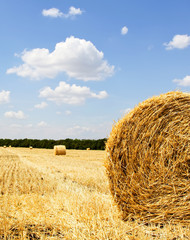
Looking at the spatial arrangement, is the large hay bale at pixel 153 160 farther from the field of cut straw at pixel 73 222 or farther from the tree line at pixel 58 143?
the tree line at pixel 58 143

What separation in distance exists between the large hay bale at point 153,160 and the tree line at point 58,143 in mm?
32204

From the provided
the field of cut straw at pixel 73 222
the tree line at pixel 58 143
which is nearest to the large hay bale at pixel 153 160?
the field of cut straw at pixel 73 222

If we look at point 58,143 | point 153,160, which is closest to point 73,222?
point 153,160

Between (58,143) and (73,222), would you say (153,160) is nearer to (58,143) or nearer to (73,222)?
(73,222)

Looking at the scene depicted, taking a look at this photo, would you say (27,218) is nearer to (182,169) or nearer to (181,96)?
(182,169)

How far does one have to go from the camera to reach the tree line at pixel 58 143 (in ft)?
131

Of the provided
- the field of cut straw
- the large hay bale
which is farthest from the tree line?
the large hay bale

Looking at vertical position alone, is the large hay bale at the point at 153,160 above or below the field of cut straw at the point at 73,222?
above

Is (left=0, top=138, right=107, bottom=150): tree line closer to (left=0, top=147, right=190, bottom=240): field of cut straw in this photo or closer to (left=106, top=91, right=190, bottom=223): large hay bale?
(left=0, top=147, right=190, bottom=240): field of cut straw

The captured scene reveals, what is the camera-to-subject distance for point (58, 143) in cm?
4512

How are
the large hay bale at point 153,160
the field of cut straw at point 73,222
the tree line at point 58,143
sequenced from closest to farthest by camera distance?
1. the field of cut straw at point 73,222
2. the large hay bale at point 153,160
3. the tree line at point 58,143

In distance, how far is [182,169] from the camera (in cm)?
454

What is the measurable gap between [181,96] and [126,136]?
1.24 metres

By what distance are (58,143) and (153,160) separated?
41300 mm
